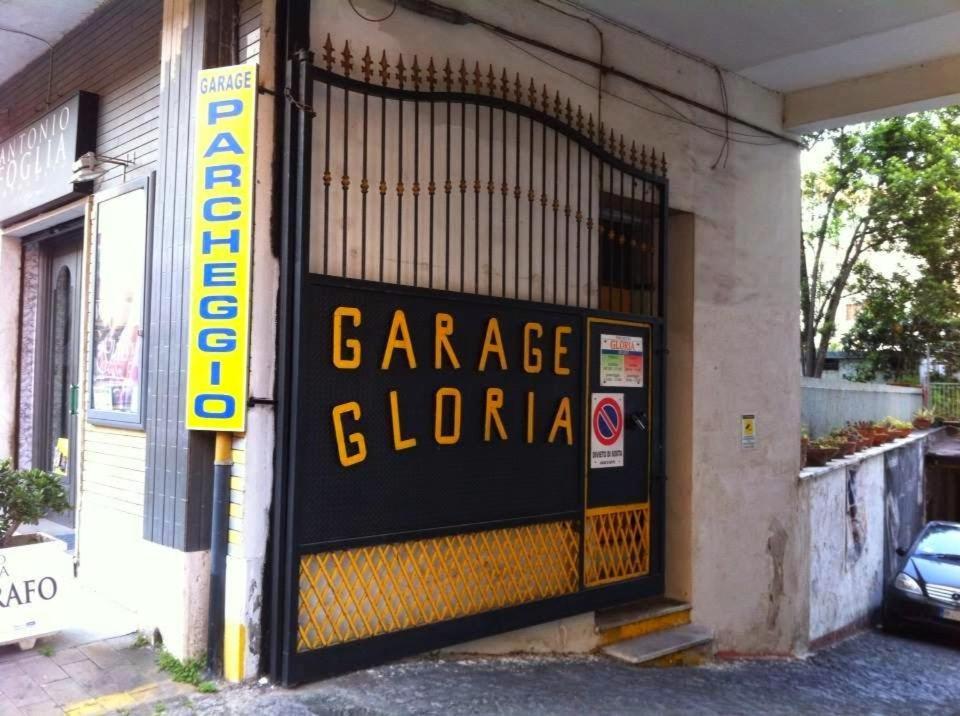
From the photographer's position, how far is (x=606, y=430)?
617 cm

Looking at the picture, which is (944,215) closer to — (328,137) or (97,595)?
(328,137)

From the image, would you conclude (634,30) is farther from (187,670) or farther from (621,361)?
(187,670)

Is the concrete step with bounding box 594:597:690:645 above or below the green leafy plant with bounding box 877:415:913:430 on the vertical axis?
below

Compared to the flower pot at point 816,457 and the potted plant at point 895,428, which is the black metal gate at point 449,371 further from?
the potted plant at point 895,428

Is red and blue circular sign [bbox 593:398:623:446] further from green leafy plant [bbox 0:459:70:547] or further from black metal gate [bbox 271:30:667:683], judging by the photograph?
green leafy plant [bbox 0:459:70:547]

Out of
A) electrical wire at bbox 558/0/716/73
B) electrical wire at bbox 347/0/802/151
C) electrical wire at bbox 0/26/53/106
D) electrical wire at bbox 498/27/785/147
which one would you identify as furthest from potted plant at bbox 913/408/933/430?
electrical wire at bbox 0/26/53/106

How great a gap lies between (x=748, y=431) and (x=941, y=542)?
6.43m

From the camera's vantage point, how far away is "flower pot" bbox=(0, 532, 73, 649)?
4508 mm

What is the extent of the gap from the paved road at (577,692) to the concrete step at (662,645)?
15 centimetres

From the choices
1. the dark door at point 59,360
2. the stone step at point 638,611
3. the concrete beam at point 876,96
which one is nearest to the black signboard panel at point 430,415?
the stone step at point 638,611

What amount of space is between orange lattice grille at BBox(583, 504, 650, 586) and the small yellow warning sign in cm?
180

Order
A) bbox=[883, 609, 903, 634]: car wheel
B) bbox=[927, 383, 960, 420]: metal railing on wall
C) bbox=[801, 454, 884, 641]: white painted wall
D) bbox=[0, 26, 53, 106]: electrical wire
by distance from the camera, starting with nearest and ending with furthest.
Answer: bbox=[0, 26, 53, 106]: electrical wire, bbox=[801, 454, 884, 641]: white painted wall, bbox=[883, 609, 903, 634]: car wheel, bbox=[927, 383, 960, 420]: metal railing on wall

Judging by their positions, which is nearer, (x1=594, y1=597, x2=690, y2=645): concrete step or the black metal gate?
the black metal gate

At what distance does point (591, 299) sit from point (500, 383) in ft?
4.42
